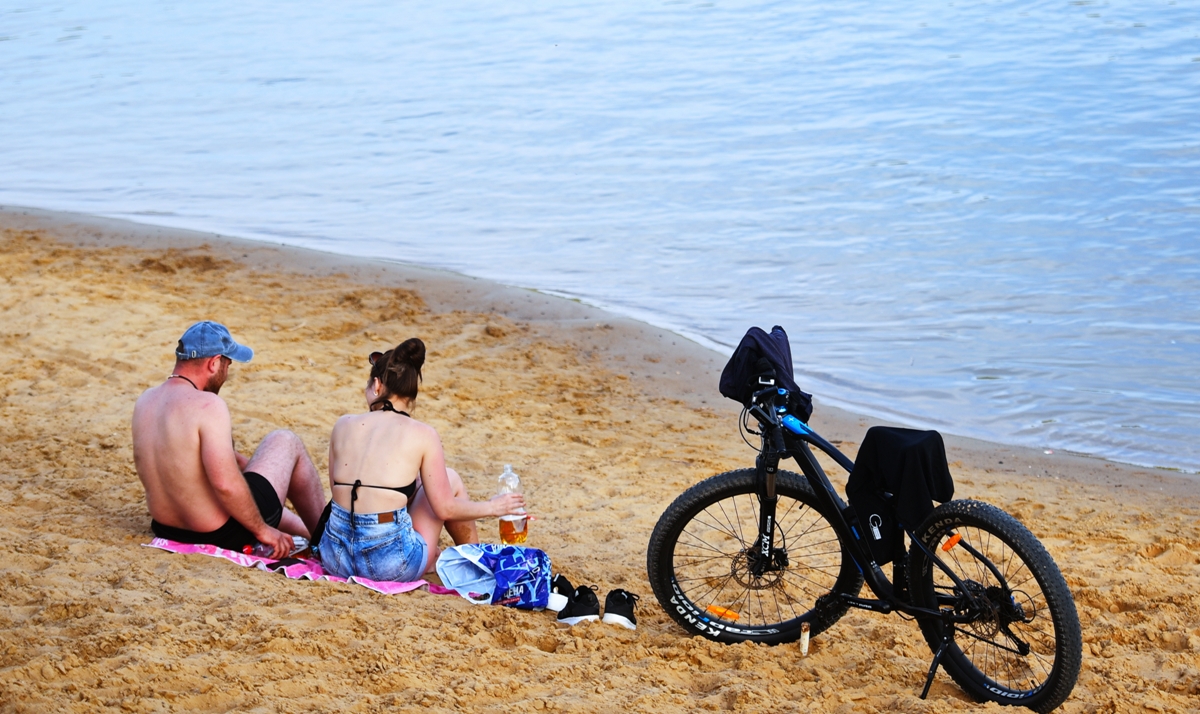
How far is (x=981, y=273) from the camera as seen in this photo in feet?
36.7

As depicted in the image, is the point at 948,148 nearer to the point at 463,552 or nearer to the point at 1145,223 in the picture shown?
the point at 1145,223

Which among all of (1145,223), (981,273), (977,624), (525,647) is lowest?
(525,647)

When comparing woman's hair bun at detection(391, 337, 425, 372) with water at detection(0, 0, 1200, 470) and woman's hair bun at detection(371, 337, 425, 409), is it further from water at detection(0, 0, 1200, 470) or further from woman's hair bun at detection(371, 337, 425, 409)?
water at detection(0, 0, 1200, 470)

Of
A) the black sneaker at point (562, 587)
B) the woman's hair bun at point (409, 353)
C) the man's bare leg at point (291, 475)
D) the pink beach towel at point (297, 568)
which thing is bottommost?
the pink beach towel at point (297, 568)

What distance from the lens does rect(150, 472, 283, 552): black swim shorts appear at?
506 centimetres

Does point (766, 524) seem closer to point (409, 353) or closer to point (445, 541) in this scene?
point (409, 353)

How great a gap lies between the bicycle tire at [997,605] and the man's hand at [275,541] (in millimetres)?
2714

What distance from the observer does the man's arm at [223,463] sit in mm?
4836

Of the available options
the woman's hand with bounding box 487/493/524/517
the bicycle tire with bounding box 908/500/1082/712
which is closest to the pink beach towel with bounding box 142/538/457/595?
the woman's hand with bounding box 487/493/524/517

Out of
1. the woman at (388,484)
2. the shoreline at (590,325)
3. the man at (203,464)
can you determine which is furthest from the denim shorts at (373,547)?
the shoreline at (590,325)

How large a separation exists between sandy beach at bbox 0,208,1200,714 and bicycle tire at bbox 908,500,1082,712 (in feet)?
0.48

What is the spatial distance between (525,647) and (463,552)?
0.66 metres

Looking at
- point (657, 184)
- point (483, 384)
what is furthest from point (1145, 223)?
point (483, 384)

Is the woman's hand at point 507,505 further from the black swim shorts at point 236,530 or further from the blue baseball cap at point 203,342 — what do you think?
the blue baseball cap at point 203,342
